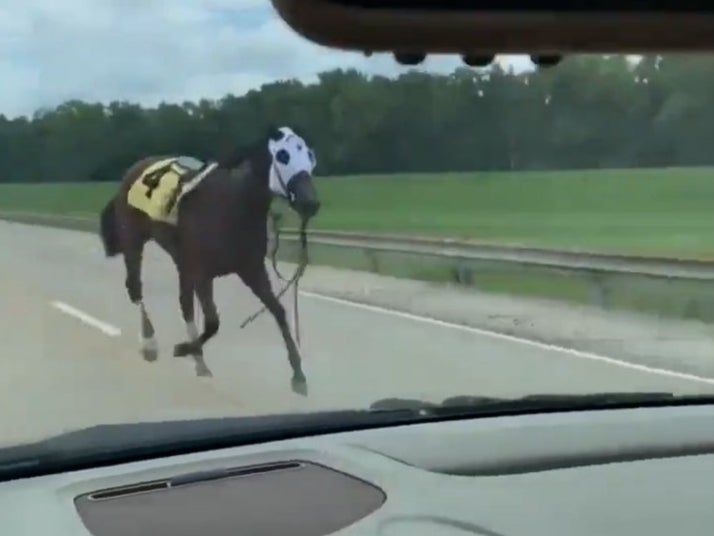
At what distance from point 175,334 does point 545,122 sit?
1.73m

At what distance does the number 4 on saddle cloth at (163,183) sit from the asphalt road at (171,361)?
0.22 meters

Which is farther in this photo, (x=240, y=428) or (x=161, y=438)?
(x=240, y=428)

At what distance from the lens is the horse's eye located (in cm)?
554

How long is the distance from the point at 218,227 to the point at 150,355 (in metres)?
0.66

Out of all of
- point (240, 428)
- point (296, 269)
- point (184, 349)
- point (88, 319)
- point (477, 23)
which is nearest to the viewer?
point (477, 23)

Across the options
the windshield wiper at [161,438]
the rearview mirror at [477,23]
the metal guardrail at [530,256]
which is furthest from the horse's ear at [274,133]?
the rearview mirror at [477,23]

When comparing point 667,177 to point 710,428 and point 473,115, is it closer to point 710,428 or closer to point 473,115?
point 473,115

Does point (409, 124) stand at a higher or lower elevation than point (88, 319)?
higher

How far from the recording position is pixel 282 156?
5566 millimetres

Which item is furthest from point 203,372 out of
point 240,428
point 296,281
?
point 240,428

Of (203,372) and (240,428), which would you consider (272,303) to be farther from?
(240,428)

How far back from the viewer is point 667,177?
6.37 m

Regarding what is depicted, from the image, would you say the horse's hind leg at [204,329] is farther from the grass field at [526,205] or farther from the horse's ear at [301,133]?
the horse's ear at [301,133]

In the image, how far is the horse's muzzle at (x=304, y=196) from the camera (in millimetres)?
5676
